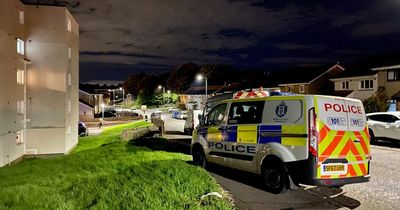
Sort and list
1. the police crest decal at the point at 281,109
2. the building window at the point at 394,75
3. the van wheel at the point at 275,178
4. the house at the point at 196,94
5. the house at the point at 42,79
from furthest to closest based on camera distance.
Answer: the house at the point at 196,94 → the building window at the point at 394,75 → the house at the point at 42,79 → the police crest decal at the point at 281,109 → the van wheel at the point at 275,178

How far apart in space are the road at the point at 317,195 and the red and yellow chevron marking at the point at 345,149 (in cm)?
56

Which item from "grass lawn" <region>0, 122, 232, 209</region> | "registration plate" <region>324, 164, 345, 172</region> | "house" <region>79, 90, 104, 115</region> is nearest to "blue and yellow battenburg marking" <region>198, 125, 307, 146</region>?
"registration plate" <region>324, 164, 345, 172</region>

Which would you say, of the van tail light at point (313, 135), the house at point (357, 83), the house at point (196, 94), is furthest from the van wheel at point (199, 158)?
the house at point (196, 94)

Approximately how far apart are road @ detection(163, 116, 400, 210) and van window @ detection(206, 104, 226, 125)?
1.52m

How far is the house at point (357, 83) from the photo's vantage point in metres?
37.9

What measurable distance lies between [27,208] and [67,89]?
55.7 feet

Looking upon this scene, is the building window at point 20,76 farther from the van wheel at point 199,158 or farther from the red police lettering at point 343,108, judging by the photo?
the red police lettering at point 343,108

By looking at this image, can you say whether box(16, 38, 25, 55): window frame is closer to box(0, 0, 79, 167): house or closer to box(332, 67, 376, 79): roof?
box(0, 0, 79, 167): house

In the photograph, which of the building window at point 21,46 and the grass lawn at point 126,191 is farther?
the building window at point 21,46

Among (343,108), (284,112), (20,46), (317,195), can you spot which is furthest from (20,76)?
(343,108)

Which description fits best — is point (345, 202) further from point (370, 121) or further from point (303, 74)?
point (303, 74)

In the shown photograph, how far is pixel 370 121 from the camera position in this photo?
2030 cm

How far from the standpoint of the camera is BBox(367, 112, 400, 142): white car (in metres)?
18.5

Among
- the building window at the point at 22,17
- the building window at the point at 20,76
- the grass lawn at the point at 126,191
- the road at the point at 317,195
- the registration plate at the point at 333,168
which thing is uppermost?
the building window at the point at 22,17
